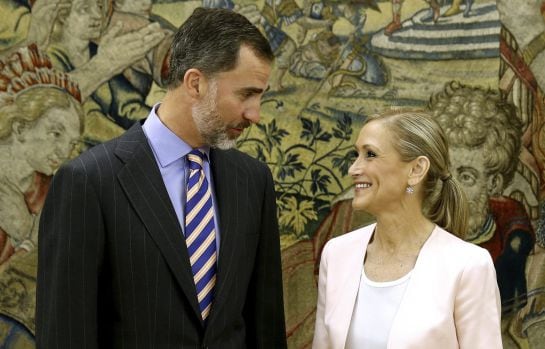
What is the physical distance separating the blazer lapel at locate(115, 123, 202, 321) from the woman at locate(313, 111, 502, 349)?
735 millimetres

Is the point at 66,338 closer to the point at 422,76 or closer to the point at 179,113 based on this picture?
the point at 179,113

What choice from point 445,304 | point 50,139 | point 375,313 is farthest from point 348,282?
Answer: point 50,139

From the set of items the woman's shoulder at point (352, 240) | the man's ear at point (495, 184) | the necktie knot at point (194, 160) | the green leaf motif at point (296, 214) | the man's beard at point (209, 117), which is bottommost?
the green leaf motif at point (296, 214)

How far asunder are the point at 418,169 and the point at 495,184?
5.14 ft

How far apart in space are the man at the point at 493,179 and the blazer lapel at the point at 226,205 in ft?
6.31

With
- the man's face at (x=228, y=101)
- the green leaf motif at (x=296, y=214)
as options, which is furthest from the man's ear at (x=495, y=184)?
the man's face at (x=228, y=101)


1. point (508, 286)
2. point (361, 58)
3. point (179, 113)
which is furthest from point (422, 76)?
point (179, 113)

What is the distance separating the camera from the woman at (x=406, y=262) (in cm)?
308

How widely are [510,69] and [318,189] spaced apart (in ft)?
4.38

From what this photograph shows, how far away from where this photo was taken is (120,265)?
112 inches

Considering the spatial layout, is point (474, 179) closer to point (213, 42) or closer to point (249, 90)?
point (249, 90)

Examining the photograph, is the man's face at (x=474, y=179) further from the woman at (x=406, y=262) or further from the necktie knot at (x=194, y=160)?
the necktie knot at (x=194, y=160)

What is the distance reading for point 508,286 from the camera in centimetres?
477

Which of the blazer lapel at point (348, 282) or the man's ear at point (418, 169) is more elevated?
the man's ear at point (418, 169)
